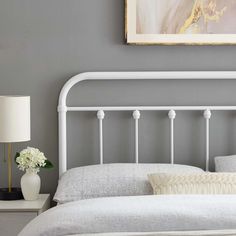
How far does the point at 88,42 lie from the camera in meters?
3.39

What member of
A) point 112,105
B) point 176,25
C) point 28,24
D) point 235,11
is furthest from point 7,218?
point 235,11

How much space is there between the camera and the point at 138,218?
2.12 m

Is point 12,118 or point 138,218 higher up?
point 12,118

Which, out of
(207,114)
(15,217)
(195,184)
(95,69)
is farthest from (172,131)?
(15,217)

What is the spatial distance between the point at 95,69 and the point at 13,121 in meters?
0.54

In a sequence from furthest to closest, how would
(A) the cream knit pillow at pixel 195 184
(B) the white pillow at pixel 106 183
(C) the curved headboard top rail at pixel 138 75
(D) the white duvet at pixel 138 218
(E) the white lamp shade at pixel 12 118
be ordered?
(C) the curved headboard top rail at pixel 138 75, (E) the white lamp shade at pixel 12 118, (B) the white pillow at pixel 106 183, (A) the cream knit pillow at pixel 195 184, (D) the white duvet at pixel 138 218

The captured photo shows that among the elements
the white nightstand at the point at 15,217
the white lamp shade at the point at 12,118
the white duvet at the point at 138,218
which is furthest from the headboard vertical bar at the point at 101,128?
the white duvet at the point at 138,218

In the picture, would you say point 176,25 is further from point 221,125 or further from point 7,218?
point 7,218

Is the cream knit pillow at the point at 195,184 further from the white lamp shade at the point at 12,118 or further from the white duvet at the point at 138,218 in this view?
the white lamp shade at the point at 12,118

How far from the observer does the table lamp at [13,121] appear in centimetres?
310

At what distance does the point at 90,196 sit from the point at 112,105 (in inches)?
24.5

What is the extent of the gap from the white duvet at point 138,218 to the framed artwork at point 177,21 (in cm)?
131

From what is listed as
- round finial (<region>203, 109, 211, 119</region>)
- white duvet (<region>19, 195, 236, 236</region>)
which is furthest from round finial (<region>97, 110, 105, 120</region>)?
white duvet (<region>19, 195, 236, 236</region>)

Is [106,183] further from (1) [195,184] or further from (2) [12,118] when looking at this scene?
(2) [12,118]
